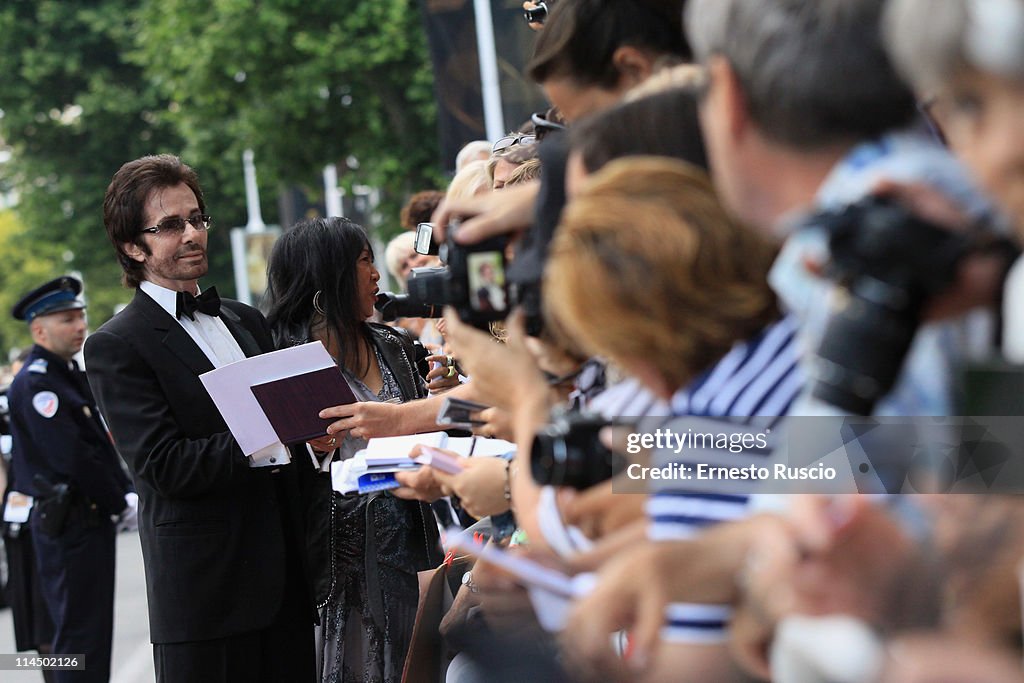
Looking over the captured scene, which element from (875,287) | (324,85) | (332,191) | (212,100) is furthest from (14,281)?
(875,287)

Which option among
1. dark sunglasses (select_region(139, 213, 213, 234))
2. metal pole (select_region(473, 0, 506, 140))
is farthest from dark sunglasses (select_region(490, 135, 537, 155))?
metal pole (select_region(473, 0, 506, 140))

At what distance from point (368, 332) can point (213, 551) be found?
3.40 ft

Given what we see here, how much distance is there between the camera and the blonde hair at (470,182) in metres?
3.98

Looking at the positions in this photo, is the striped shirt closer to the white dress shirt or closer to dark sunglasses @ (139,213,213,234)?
the white dress shirt

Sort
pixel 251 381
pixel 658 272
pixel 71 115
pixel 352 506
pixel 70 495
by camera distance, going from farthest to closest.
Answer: pixel 71 115
pixel 70 495
pixel 352 506
pixel 251 381
pixel 658 272

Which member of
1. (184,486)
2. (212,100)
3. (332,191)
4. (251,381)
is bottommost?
(332,191)

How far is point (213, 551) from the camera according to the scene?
434 cm

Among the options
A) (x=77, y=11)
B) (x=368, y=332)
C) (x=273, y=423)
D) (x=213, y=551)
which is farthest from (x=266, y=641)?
(x=77, y=11)

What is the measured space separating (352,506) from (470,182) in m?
1.24

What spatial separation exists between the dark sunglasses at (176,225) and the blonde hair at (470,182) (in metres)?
0.91

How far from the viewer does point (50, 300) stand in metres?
7.98

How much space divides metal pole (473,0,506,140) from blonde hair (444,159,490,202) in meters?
5.82

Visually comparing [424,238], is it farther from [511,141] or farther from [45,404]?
[45,404]

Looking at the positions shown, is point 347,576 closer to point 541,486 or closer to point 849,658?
point 541,486
